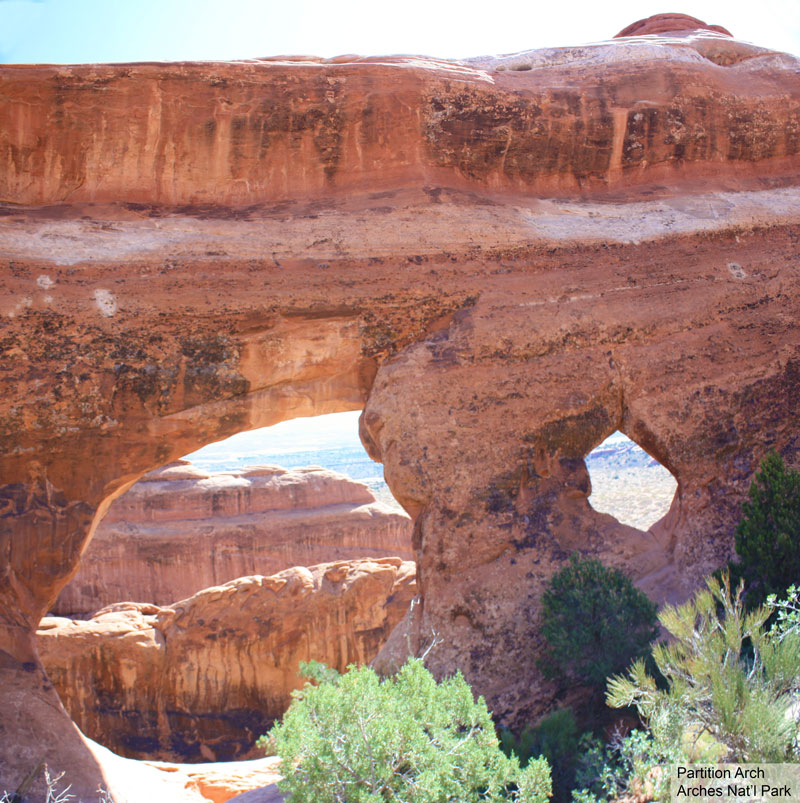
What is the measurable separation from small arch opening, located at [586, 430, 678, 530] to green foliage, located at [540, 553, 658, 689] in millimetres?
12595

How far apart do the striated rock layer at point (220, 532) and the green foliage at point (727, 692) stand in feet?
64.7

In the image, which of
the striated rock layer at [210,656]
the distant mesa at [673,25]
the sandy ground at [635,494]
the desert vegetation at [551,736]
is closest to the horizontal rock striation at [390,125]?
the distant mesa at [673,25]

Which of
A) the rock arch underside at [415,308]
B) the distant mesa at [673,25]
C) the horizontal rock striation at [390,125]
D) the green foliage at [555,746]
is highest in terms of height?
the distant mesa at [673,25]

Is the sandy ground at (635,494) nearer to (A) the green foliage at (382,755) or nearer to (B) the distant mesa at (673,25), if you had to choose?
(B) the distant mesa at (673,25)

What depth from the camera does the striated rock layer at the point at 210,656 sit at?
16.0 meters

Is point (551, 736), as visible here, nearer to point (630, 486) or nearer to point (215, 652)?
point (215, 652)

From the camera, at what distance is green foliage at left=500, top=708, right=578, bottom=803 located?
24.8 ft

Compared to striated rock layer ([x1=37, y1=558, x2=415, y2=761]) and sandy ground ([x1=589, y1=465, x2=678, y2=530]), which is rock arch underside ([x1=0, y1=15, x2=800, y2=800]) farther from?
sandy ground ([x1=589, y1=465, x2=678, y2=530])

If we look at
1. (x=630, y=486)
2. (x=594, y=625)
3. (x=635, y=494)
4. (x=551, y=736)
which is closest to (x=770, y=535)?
(x=594, y=625)

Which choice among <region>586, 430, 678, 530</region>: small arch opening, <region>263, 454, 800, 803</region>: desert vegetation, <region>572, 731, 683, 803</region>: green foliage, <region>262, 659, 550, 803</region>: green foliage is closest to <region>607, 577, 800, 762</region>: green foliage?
<region>263, 454, 800, 803</region>: desert vegetation

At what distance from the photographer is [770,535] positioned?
934 centimetres

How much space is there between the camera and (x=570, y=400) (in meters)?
11.5

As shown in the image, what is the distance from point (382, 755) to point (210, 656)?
11370 mm

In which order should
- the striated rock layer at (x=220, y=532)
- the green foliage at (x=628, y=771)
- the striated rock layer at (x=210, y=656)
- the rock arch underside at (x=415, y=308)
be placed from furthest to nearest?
the striated rock layer at (x=220, y=532) → the striated rock layer at (x=210, y=656) → the rock arch underside at (x=415, y=308) → the green foliage at (x=628, y=771)
